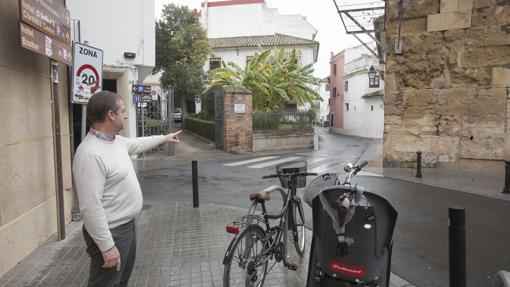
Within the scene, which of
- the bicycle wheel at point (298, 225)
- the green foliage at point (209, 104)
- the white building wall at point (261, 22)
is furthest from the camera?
the white building wall at point (261, 22)

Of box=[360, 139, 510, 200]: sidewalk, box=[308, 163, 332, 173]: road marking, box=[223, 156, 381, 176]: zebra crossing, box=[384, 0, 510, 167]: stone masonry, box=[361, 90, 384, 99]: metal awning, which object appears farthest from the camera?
box=[361, 90, 384, 99]: metal awning

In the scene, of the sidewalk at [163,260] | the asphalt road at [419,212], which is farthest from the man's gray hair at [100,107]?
the asphalt road at [419,212]

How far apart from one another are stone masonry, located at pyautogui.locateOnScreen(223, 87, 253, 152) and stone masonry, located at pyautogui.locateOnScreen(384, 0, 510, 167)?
6785 millimetres

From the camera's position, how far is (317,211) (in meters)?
2.96

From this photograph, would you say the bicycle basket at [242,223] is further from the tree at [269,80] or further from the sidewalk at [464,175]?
the tree at [269,80]

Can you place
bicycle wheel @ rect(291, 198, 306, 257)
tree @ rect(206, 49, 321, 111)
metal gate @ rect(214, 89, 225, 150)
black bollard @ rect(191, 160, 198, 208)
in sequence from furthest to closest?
tree @ rect(206, 49, 321, 111), metal gate @ rect(214, 89, 225, 150), black bollard @ rect(191, 160, 198, 208), bicycle wheel @ rect(291, 198, 306, 257)

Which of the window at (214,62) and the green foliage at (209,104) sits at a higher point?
the window at (214,62)

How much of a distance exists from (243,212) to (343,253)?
4348 millimetres

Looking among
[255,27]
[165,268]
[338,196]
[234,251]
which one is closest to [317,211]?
[338,196]

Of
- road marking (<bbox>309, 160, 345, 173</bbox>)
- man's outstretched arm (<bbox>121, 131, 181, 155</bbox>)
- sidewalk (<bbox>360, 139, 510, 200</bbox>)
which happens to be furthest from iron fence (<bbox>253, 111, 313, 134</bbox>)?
man's outstretched arm (<bbox>121, 131, 181, 155</bbox>)

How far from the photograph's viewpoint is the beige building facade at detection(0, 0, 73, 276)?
4.32 meters

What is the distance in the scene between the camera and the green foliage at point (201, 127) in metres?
21.2

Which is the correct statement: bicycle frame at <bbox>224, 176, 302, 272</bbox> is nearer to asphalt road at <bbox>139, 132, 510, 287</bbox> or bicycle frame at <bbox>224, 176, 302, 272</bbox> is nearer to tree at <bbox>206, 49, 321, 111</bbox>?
asphalt road at <bbox>139, 132, 510, 287</bbox>

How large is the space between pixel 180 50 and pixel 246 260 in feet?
94.7
